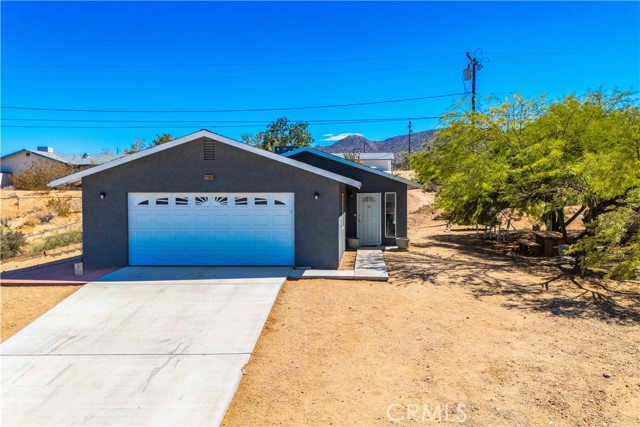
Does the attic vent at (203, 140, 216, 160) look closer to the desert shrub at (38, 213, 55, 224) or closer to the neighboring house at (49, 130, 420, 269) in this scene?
the neighboring house at (49, 130, 420, 269)

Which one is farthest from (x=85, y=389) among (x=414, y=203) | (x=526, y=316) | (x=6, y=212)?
(x=414, y=203)

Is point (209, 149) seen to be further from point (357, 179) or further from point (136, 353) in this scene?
point (357, 179)

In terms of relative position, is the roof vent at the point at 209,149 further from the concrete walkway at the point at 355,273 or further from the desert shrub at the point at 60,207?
the desert shrub at the point at 60,207

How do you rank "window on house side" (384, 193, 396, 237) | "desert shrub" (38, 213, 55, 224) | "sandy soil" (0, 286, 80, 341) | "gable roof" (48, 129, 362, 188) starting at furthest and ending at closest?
"desert shrub" (38, 213, 55, 224) → "window on house side" (384, 193, 396, 237) → "gable roof" (48, 129, 362, 188) → "sandy soil" (0, 286, 80, 341)

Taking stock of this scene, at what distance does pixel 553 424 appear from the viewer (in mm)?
4457

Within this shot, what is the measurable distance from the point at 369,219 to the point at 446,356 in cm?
1089

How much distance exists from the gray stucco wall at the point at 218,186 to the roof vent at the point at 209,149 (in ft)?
0.34

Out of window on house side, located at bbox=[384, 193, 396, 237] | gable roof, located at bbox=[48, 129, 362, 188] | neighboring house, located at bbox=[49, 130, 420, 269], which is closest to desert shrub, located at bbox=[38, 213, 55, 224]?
neighboring house, located at bbox=[49, 130, 420, 269]

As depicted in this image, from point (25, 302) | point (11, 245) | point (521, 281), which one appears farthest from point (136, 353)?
point (11, 245)

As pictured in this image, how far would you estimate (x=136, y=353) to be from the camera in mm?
6449

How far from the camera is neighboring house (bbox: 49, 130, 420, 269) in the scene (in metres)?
11.8

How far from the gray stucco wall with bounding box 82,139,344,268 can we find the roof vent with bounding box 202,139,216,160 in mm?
103

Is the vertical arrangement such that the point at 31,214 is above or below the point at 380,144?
below

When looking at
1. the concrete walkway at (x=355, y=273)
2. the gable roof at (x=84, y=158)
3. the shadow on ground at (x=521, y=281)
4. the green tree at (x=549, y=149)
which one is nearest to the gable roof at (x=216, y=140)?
the concrete walkway at (x=355, y=273)
